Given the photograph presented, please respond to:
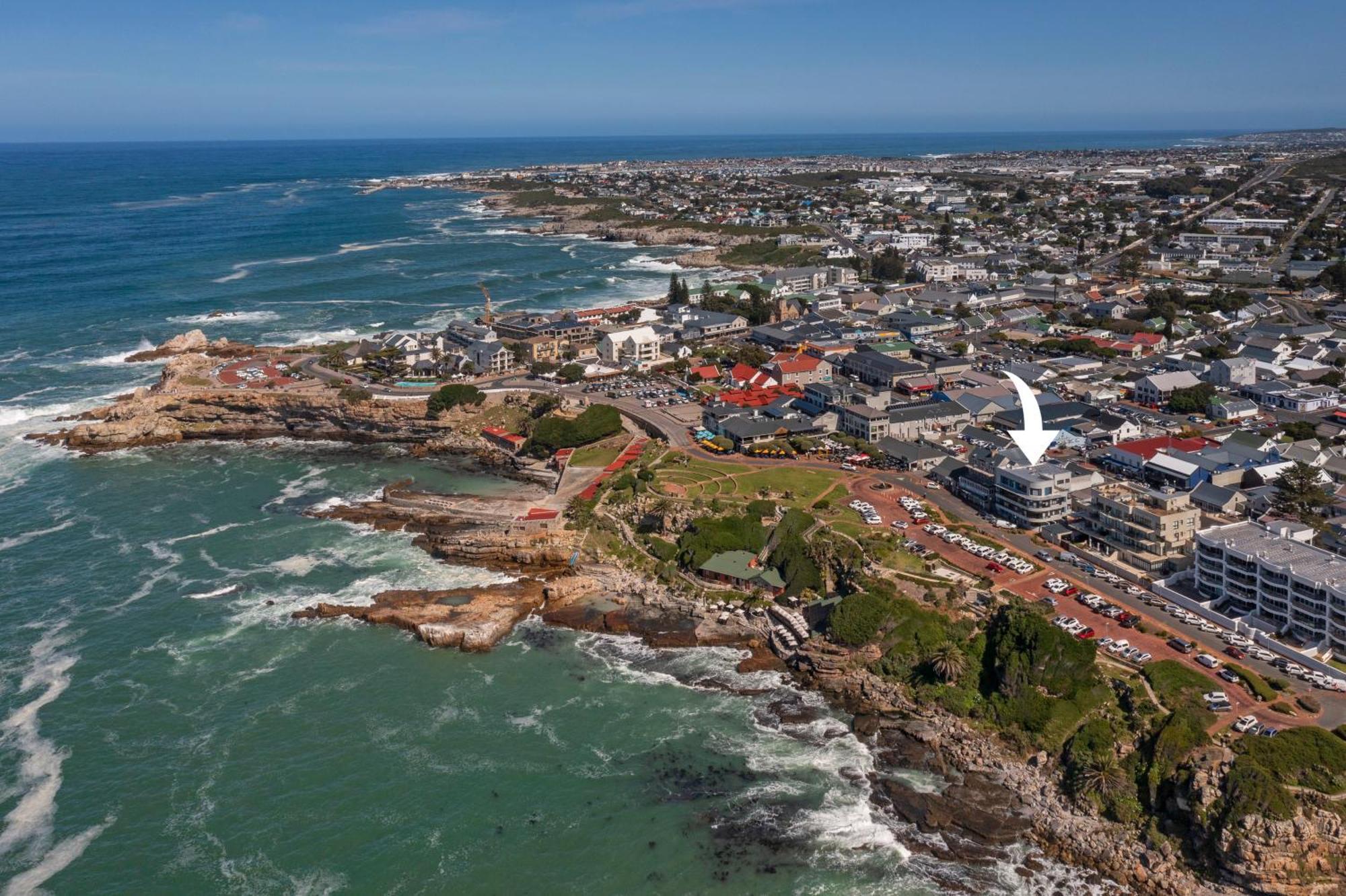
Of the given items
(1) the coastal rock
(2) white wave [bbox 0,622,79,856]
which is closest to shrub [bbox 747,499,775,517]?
(2) white wave [bbox 0,622,79,856]


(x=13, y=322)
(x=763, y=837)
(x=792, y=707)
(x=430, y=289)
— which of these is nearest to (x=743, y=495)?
(x=792, y=707)

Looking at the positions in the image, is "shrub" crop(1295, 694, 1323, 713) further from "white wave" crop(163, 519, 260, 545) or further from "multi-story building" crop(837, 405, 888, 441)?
"white wave" crop(163, 519, 260, 545)

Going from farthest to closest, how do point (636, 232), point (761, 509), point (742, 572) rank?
point (636, 232), point (761, 509), point (742, 572)

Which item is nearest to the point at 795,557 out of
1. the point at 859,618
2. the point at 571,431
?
the point at 859,618

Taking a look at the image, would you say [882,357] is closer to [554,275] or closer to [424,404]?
[424,404]

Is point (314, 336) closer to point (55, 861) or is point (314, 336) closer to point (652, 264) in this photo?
point (652, 264)

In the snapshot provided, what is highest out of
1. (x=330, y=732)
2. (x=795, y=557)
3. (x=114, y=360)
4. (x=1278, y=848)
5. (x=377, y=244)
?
(x=377, y=244)
